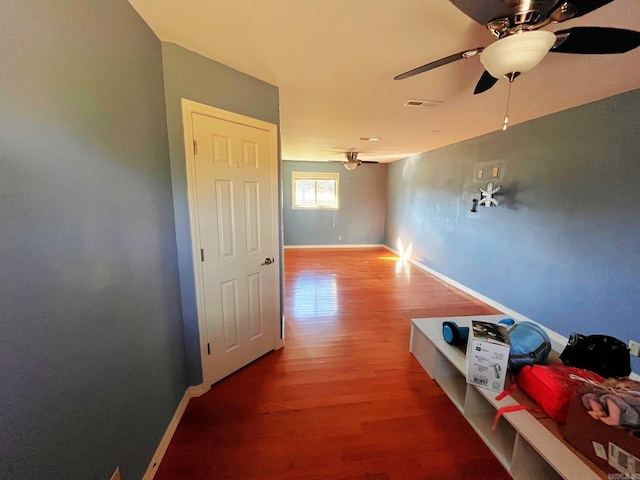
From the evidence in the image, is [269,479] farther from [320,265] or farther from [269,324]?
[320,265]

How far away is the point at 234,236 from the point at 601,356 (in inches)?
94.9

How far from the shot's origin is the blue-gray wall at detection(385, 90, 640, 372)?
2170 millimetres

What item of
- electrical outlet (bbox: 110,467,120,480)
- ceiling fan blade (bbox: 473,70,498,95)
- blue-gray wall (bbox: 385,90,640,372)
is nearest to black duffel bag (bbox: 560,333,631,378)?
blue-gray wall (bbox: 385,90,640,372)

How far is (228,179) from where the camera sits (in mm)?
1860

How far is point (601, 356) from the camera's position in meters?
1.46

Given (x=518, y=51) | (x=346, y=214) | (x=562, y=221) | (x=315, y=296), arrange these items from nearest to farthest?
(x=518, y=51) < (x=562, y=221) < (x=315, y=296) < (x=346, y=214)

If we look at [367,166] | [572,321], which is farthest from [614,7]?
[367,166]

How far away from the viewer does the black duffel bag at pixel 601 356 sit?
1.43 metres

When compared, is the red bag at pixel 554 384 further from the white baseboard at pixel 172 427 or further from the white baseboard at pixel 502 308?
the white baseboard at pixel 172 427

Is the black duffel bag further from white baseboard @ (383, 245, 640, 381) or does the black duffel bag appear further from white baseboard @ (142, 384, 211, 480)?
white baseboard @ (142, 384, 211, 480)

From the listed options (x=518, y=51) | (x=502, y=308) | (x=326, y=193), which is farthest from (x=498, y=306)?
(x=326, y=193)

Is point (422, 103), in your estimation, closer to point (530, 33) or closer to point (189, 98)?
point (530, 33)

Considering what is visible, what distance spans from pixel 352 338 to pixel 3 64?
281 centimetres

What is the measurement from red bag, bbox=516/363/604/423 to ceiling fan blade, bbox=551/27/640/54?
1.52 metres
